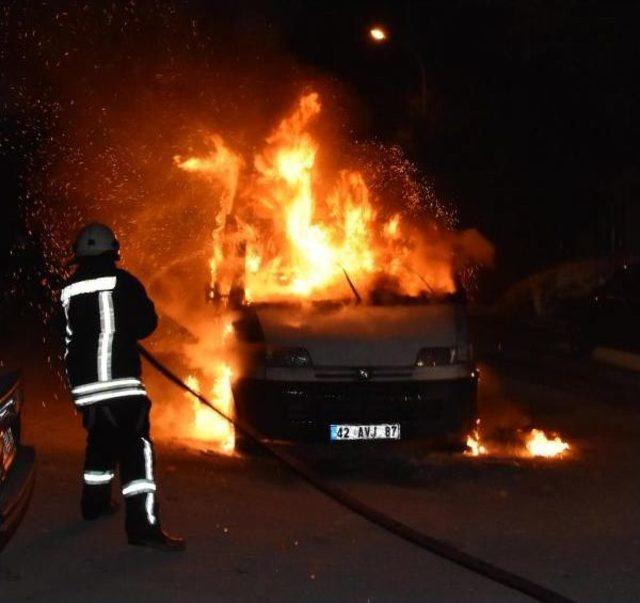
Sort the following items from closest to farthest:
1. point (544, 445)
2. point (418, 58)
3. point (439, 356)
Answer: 1. point (439, 356)
2. point (544, 445)
3. point (418, 58)

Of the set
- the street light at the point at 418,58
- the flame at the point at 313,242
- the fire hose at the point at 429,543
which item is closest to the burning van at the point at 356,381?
the fire hose at the point at 429,543

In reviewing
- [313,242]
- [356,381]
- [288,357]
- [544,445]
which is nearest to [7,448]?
[288,357]

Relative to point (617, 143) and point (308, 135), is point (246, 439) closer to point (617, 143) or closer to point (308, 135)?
point (308, 135)

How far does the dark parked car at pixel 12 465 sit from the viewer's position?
545 cm

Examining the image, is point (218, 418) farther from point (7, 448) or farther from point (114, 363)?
point (7, 448)

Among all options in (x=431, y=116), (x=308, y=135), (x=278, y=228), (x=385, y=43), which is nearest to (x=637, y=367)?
(x=308, y=135)

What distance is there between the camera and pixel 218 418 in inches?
476

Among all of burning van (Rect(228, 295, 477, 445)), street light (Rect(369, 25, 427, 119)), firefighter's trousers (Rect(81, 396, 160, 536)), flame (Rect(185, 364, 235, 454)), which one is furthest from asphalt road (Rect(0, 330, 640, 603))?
street light (Rect(369, 25, 427, 119))

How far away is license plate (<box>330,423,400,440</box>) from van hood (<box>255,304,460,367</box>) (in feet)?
1.60

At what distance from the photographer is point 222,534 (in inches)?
282

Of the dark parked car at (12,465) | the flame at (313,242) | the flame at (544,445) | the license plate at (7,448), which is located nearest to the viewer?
the dark parked car at (12,465)

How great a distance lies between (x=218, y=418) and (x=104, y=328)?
541 centimetres

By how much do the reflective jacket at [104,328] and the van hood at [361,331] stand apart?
271cm

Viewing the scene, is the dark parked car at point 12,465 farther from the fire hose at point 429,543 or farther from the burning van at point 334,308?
the burning van at point 334,308
